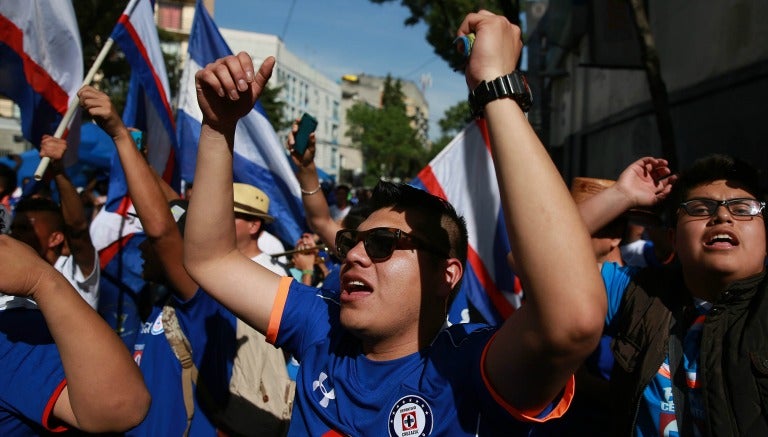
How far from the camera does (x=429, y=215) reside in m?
1.95

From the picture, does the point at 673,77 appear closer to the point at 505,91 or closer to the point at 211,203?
the point at 211,203

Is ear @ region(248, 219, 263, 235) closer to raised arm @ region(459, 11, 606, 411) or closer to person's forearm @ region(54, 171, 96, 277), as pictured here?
person's forearm @ region(54, 171, 96, 277)

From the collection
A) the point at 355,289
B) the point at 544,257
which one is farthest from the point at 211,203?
the point at 544,257

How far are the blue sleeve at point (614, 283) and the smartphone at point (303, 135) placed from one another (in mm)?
1576

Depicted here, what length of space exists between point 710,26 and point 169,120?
24.4 ft

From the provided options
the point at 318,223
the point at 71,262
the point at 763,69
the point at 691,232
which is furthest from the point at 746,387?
the point at 763,69

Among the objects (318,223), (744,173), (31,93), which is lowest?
(318,223)

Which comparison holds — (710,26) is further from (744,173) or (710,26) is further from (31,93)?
(31,93)

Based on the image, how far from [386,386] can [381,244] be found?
396 millimetres

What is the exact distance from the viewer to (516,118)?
130 cm

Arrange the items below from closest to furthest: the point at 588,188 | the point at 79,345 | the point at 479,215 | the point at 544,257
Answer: the point at 544,257 → the point at 79,345 → the point at 588,188 → the point at 479,215

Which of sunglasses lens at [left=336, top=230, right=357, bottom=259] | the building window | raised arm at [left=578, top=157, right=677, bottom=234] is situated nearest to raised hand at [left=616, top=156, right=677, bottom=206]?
raised arm at [left=578, top=157, right=677, bottom=234]

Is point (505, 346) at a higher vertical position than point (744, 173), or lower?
lower

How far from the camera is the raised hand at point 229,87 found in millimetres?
1732
